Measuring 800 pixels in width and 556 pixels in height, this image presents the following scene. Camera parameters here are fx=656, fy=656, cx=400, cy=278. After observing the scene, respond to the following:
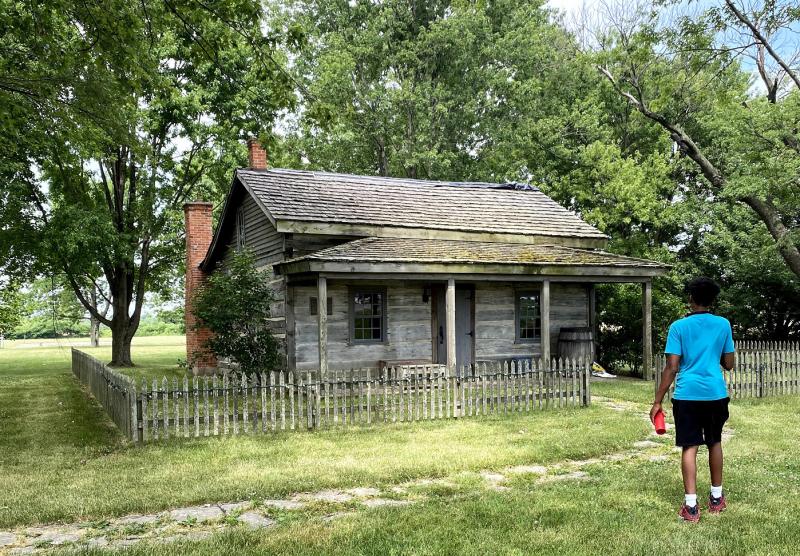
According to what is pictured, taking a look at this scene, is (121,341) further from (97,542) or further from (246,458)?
(97,542)

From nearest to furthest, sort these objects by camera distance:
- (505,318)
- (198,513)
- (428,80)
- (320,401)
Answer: (198,513) < (320,401) < (505,318) < (428,80)

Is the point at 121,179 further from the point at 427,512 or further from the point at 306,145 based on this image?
the point at 427,512

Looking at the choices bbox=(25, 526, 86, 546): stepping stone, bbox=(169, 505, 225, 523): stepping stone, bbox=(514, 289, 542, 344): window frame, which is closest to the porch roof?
bbox=(514, 289, 542, 344): window frame

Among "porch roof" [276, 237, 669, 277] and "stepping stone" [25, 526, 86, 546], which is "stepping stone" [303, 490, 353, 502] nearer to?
"stepping stone" [25, 526, 86, 546]

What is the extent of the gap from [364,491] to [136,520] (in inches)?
89.9

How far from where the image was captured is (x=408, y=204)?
66.1 feet

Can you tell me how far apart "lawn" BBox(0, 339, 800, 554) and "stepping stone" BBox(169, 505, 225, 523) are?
0.66ft

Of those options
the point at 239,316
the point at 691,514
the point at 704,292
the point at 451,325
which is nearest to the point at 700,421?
the point at 691,514

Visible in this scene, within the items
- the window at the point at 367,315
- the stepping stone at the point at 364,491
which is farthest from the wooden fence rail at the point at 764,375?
the stepping stone at the point at 364,491

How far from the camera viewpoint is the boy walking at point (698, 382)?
568cm

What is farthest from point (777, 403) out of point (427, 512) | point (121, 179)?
point (121, 179)

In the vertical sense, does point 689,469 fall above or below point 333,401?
above

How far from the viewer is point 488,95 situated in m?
38.7

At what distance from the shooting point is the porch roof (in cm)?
1451
